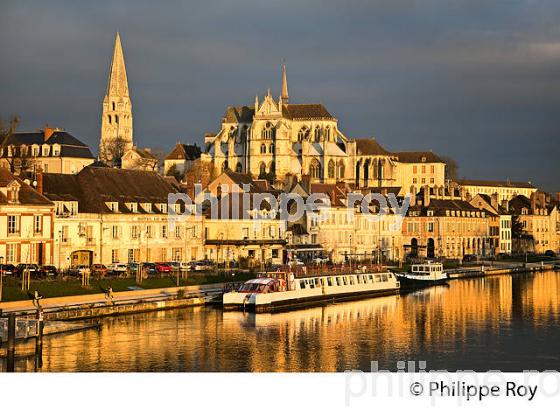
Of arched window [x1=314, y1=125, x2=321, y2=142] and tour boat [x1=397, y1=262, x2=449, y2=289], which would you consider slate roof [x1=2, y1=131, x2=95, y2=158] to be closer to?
arched window [x1=314, y1=125, x2=321, y2=142]

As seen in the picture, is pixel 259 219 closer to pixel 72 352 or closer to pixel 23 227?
pixel 23 227

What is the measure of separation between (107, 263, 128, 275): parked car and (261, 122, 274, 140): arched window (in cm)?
7931

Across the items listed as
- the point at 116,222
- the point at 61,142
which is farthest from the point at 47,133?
the point at 116,222

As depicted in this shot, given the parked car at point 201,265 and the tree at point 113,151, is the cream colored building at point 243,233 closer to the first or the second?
the parked car at point 201,265

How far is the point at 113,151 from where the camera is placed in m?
148

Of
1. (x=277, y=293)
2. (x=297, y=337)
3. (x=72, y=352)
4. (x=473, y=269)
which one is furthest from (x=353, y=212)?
(x=72, y=352)

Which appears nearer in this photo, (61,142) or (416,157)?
(61,142)

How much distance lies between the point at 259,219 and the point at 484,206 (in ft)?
150

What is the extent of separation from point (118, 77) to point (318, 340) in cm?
14262

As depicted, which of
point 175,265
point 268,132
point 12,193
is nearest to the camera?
point 12,193

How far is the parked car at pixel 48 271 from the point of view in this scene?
157ft

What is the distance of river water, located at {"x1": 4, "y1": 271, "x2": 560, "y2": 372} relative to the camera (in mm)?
32438

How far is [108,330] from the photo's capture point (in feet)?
124

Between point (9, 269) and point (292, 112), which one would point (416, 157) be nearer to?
point (292, 112)
